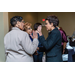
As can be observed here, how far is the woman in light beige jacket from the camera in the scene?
1.18 meters

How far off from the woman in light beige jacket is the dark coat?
0.55 ft

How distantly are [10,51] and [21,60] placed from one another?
0.18 metres

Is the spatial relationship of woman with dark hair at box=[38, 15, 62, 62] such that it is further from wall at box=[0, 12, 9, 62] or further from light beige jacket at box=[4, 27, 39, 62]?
wall at box=[0, 12, 9, 62]

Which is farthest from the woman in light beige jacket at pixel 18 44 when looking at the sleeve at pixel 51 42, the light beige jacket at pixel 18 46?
the sleeve at pixel 51 42

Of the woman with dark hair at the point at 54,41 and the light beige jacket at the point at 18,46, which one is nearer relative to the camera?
the light beige jacket at the point at 18,46

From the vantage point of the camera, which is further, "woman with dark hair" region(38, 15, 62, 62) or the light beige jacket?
"woman with dark hair" region(38, 15, 62, 62)

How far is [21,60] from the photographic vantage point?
4.00 ft

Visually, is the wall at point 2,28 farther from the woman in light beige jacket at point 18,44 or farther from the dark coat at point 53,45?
the dark coat at point 53,45

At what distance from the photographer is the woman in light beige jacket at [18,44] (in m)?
1.18

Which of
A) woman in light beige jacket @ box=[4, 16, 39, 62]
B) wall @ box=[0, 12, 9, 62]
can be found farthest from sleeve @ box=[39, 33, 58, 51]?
wall @ box=[0, 12, 9, 62]

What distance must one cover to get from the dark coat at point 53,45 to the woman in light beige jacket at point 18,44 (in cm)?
17

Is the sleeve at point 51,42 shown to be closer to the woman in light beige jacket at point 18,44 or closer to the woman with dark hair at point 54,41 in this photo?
the woman with dark hair at point 54,41

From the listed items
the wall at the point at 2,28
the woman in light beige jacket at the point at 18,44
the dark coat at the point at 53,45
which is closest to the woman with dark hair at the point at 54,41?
the dark coat at the point at 53,45

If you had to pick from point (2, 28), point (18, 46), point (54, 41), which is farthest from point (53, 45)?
point (2, 28)
